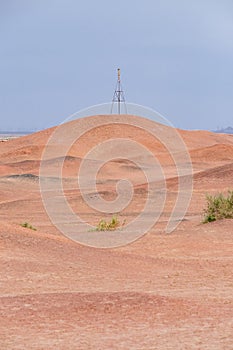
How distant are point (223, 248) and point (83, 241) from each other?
12.4 feet

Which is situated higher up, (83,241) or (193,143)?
(193,143)

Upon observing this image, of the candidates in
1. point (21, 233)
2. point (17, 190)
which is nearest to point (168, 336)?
point (21, 233)

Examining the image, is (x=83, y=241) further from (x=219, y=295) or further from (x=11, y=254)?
(x=219, y=295)

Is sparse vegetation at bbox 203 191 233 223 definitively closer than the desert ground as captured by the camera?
No

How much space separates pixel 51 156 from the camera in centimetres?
6322

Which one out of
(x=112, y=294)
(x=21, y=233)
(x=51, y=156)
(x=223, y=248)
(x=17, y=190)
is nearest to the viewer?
(x=112, y=294)

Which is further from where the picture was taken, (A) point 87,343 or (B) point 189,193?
(B) point 189,193

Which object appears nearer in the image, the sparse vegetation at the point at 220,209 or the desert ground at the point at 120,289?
the desert ground at the point at 120,289

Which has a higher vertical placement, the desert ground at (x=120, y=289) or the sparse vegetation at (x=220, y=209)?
the sparse vegetation at (x=220, y=209)

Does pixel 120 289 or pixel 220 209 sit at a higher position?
pixel 220 209

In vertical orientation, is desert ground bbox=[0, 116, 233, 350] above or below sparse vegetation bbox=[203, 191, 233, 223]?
below

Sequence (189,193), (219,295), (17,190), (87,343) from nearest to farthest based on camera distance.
Answer: 1. (87,343)
2. (219,295)
3. (189,193)
4. (17,190)

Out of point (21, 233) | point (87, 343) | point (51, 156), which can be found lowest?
point (87, 343)

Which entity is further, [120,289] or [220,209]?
[220,209]
